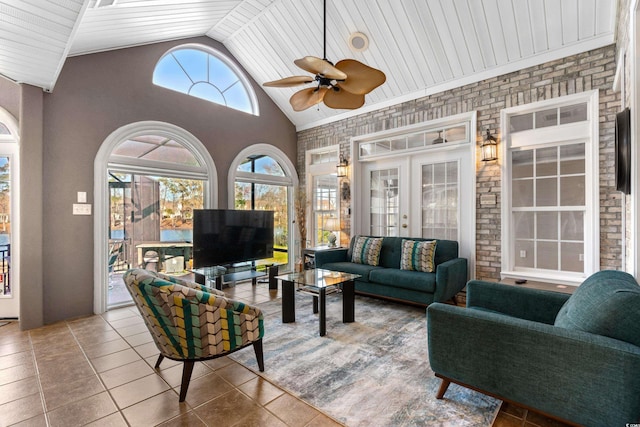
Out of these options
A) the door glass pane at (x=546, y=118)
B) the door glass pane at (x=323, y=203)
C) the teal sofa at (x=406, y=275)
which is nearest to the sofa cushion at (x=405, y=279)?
the teal sofa at (x=406, y=275)

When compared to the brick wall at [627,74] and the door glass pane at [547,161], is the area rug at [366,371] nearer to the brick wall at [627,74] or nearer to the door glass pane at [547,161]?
the brick wall at [627,74]

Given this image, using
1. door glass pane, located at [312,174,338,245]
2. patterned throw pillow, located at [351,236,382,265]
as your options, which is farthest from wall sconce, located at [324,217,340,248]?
patterned throw pillow, located at [351,236,382,265]

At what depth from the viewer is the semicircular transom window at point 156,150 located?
4.28 meters

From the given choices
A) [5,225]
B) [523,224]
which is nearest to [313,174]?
[523,224]

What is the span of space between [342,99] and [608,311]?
2.53 meters

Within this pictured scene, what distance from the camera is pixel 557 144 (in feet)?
12.3

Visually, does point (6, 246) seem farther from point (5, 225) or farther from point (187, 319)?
point (187, 319)

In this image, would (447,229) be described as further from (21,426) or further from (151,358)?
(21,426)

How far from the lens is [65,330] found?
3.38m

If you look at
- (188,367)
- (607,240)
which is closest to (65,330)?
(188,367)

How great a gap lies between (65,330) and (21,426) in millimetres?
1798

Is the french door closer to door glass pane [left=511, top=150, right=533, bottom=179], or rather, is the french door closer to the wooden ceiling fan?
door glass pane [left=511, top=150, right=533, bottom=179]

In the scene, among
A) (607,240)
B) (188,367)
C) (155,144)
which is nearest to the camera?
(188,367)

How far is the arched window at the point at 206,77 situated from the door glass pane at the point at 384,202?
266cm
